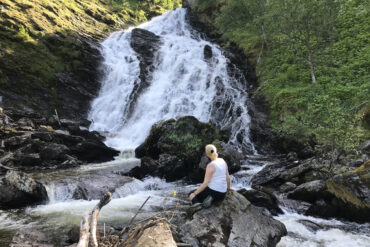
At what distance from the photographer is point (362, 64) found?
2206 centimetres

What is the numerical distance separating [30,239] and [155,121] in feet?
66.6

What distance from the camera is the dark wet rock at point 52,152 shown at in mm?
18041

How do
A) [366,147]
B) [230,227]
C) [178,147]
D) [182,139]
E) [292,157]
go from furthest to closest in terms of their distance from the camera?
[182,139] < [178,147] < [292,157] < [366,147] < [230,227]

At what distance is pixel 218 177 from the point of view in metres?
7.23

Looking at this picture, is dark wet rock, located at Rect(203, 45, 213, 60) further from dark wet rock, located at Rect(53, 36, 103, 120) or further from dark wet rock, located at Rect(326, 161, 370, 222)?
dark wet rock, located at Rect(326, 161, 370, 222)

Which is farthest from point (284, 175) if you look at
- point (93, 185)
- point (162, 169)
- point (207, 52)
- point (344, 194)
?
point (207, 52)

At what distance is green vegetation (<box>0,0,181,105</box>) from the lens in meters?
27.8

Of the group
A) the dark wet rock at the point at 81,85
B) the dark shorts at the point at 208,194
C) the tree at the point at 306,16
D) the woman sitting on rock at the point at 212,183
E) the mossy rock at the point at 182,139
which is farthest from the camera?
the dark wet rock at the point at 81,85

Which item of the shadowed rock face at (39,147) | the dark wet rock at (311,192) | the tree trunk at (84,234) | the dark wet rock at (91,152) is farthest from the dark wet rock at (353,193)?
the dark wet rock at (91,152)

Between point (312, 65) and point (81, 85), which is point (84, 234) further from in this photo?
point (81, 85)

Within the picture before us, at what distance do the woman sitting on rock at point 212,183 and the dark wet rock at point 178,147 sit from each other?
7.94 m

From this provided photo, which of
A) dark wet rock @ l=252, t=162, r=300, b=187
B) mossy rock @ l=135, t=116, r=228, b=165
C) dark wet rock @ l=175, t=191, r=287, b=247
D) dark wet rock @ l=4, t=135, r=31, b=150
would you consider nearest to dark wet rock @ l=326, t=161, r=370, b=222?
dark wet rock @ l=175, t=191, r=287, b=247

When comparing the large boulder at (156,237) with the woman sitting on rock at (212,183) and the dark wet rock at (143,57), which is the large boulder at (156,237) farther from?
the dark wet rock at (143,57)

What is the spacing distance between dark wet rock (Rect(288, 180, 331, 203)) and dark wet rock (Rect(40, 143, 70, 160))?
1462cm
